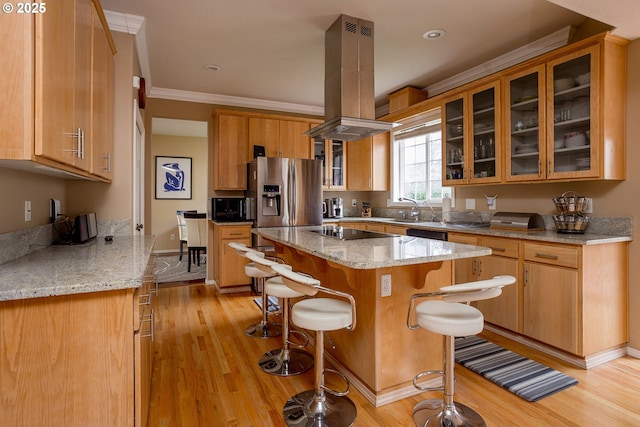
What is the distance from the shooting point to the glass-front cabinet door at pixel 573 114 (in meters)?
2.54

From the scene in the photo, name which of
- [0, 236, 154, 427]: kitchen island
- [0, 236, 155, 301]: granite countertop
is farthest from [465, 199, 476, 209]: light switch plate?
[0, 236, 154, 427]: kitchen island

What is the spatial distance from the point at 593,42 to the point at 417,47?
1.39m

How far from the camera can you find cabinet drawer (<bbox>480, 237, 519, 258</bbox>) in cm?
281

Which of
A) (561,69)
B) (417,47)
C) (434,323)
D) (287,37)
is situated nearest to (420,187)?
(417,47)

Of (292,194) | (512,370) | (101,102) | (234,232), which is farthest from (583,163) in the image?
(234,232)

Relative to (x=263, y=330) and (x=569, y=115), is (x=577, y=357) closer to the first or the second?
(x=569, y=115)

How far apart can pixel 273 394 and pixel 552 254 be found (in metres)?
2.20

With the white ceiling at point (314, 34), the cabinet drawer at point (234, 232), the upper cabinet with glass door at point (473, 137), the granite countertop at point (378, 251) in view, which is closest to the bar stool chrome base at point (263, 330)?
the granite countertop at point (378, 251)

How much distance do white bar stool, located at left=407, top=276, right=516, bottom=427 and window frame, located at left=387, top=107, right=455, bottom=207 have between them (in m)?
2.62

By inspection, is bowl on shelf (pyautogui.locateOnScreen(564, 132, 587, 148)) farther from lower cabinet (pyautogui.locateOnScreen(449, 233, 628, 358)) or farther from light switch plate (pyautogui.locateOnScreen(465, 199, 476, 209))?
light switch plate (pyautogui.locateOnScreen(465, 199, 476, 209))

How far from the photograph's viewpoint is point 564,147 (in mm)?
2740

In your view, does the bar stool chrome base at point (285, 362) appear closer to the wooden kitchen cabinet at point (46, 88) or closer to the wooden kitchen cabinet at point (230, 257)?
the wooden kitchen cabinet at point (46, 88)

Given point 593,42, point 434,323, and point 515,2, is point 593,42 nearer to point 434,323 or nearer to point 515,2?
point 515,2

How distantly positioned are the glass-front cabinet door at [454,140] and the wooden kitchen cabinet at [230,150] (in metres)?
2.59
